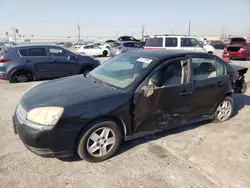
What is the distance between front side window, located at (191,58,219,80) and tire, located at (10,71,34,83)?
618cm

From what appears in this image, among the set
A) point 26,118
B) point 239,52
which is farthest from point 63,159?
point 239,52

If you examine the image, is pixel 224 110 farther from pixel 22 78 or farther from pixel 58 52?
pixel 22 78

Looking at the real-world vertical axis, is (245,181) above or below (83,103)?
below

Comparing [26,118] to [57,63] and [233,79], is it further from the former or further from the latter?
[57,63]

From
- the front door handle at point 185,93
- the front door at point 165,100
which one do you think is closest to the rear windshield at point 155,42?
the front door at point 165,100

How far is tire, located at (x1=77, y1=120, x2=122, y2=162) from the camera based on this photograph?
2750mm

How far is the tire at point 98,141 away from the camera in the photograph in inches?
108

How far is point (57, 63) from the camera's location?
7.99 m

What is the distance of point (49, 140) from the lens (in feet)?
8.35

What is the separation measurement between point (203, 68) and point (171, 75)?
0.94 metres

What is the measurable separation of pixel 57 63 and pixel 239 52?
13.2 meters

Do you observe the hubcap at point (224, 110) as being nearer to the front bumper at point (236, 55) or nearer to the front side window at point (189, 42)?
the front side window at point (189, 42)

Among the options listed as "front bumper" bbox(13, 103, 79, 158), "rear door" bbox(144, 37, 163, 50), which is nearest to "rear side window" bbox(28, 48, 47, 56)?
"front bumper" bbox(13, 103, 79, 158)

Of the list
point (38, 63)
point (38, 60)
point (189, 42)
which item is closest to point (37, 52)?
point (38, 60)
